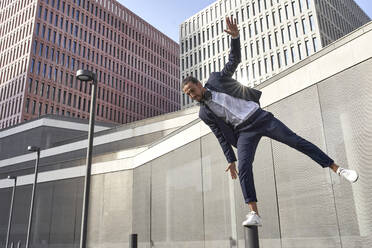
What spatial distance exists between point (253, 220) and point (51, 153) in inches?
1541

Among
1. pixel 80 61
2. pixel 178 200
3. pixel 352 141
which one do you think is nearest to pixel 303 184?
pixel 352 141

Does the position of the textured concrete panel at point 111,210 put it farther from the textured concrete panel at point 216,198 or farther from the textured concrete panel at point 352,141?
the textured concrete panel at point 352,141

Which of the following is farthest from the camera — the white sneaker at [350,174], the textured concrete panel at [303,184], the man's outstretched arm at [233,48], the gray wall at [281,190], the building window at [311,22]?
the building window at [311,22]

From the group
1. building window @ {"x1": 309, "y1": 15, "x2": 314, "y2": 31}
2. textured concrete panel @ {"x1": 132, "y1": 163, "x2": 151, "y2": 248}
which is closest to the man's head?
textured concrete panel @ {"x1": 132, "y1": 163, "x2": 151, "y2": 248}

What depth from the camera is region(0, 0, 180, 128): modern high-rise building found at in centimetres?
6856

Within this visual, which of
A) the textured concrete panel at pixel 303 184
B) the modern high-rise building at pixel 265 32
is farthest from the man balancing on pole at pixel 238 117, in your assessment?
the modern high-rise building at pixel 265 32

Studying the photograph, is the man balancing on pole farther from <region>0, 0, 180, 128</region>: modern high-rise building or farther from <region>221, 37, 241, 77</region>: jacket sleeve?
<region>0, 0, 180, 128</region>: modern high-rise building

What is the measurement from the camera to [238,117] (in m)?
3.74

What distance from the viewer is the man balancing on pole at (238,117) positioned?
3521 mm

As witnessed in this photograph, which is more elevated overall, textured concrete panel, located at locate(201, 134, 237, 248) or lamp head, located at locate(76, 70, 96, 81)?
lamp head, located at locate(76, 70, 96, 81)

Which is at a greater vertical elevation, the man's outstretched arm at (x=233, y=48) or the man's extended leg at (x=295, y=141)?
the man's outstretched arm at (x=233, y=48)

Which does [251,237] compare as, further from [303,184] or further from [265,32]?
[265,32]

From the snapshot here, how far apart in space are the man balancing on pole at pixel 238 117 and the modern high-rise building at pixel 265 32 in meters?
51.1

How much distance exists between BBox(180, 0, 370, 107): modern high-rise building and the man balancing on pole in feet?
168
